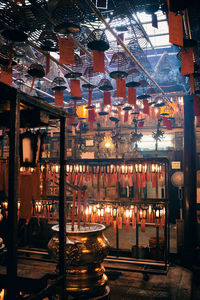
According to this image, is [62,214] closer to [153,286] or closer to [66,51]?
[66,51]

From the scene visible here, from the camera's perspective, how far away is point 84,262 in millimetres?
5070

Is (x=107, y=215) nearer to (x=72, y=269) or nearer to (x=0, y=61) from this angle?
(x=72, y=269)

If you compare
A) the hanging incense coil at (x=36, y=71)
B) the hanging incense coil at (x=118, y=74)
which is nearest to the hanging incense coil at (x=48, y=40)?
the hanging incense coil at (x=36, y=71)

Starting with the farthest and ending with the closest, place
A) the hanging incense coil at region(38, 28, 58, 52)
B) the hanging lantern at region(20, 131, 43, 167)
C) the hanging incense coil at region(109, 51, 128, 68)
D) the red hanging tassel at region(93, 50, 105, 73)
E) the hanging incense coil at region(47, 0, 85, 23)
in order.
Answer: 1. the hanging incense coil at region(109, 51, 128, 68)
2. the hanging incense coil at region(38, 28, 58, 52)
3. the red hanging tassel at region(93, 50, 105, 73)
4. the hanging incense coil at region(47, 0, 85, 23)
5. the hanging lantern at region(20, 131, 43, 167)

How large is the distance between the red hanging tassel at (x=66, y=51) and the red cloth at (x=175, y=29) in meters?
2.14

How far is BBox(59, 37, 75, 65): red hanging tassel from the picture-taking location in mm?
5227

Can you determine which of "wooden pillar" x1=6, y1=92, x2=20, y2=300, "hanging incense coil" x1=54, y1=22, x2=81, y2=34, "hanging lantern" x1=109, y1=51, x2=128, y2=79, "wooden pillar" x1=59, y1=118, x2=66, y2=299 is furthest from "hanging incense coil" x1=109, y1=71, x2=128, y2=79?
"wooden pillar" x1=6, y1=92, x2=20, y2=300

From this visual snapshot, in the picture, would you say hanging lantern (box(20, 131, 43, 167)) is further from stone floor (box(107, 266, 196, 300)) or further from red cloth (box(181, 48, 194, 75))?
stone floor (box(107, 266, 196, 300))

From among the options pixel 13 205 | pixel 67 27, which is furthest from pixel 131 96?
pixel 13 205

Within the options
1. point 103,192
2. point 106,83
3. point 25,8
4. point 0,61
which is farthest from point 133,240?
point 25,8

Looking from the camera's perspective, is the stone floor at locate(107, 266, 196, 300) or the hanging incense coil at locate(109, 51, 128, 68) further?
the hanging incense coil at locate(109, 51, 128, 68)

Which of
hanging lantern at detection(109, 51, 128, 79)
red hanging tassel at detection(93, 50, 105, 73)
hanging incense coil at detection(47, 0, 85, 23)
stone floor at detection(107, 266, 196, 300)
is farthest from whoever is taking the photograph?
hanging lantern at detection(109, 51, 128, 79)

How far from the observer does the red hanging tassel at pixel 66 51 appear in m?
5.23

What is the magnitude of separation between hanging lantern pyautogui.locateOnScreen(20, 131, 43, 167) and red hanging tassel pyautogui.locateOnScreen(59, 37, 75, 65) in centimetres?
218
